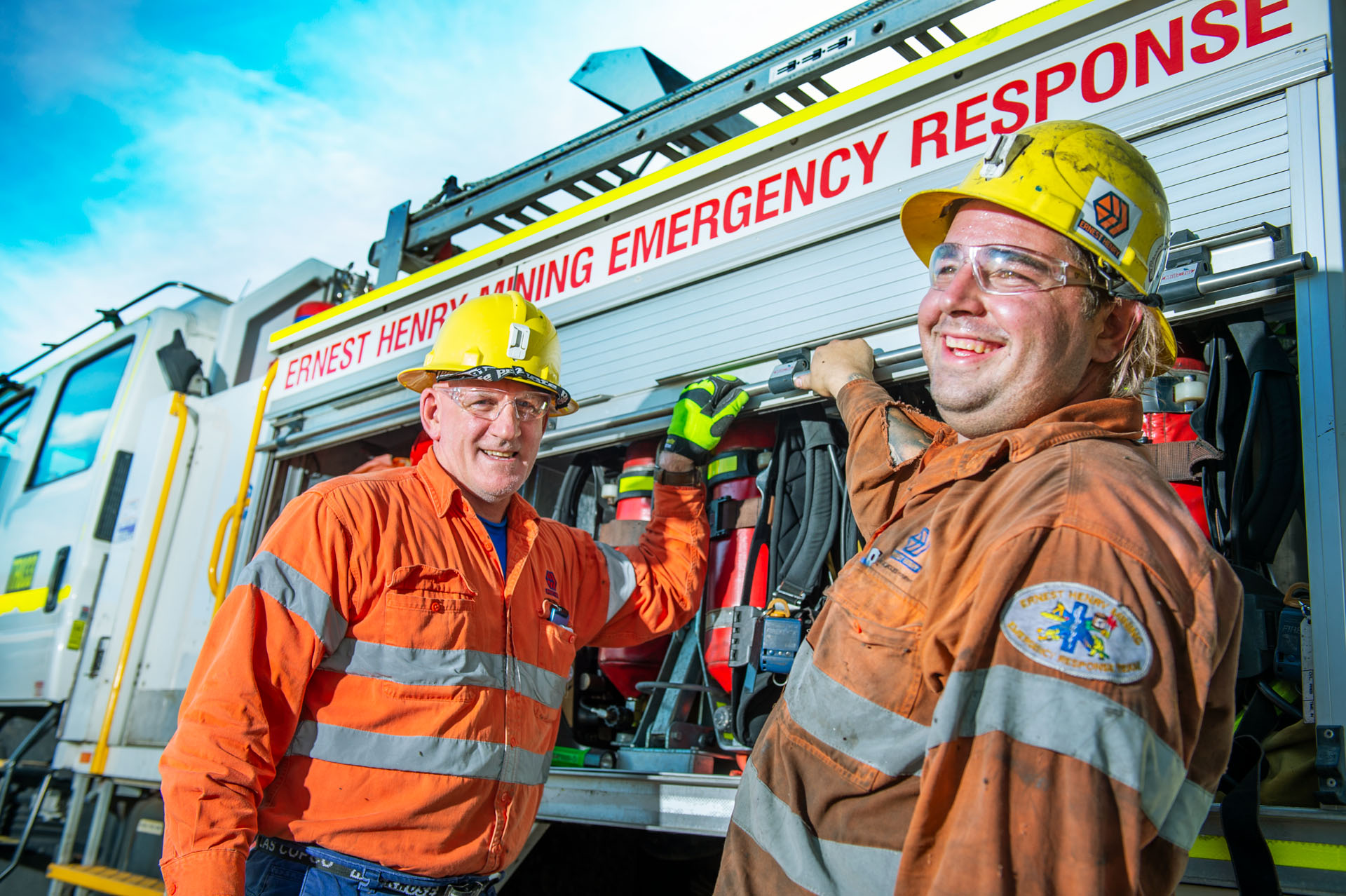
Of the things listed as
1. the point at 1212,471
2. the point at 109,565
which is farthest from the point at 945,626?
the point at 109,565

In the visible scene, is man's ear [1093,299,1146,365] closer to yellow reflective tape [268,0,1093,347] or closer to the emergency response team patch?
the emergency response team patch

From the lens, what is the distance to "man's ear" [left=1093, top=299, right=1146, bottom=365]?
1.39m

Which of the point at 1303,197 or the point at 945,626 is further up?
the point at 1303,197

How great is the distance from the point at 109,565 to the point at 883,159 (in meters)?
4.08

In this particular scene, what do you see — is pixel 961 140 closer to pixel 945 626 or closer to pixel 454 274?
pixel 945 626

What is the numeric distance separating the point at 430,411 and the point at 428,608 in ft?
2.23

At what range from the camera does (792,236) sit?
8.11 feet

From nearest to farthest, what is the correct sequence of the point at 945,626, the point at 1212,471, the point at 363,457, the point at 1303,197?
the point at 945,626
the point at 1303,197
the point at 1212,471
the point at 363,457

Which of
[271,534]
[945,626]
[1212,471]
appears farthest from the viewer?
[271,534]

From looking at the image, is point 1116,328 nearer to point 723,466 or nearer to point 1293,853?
point 1293,853

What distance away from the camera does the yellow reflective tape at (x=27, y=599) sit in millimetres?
4578


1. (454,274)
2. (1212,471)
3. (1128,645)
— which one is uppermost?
(454,274)

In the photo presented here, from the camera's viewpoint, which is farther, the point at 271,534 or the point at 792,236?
the point at 792,236

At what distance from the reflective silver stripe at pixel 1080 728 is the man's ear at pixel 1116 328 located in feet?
2.22
